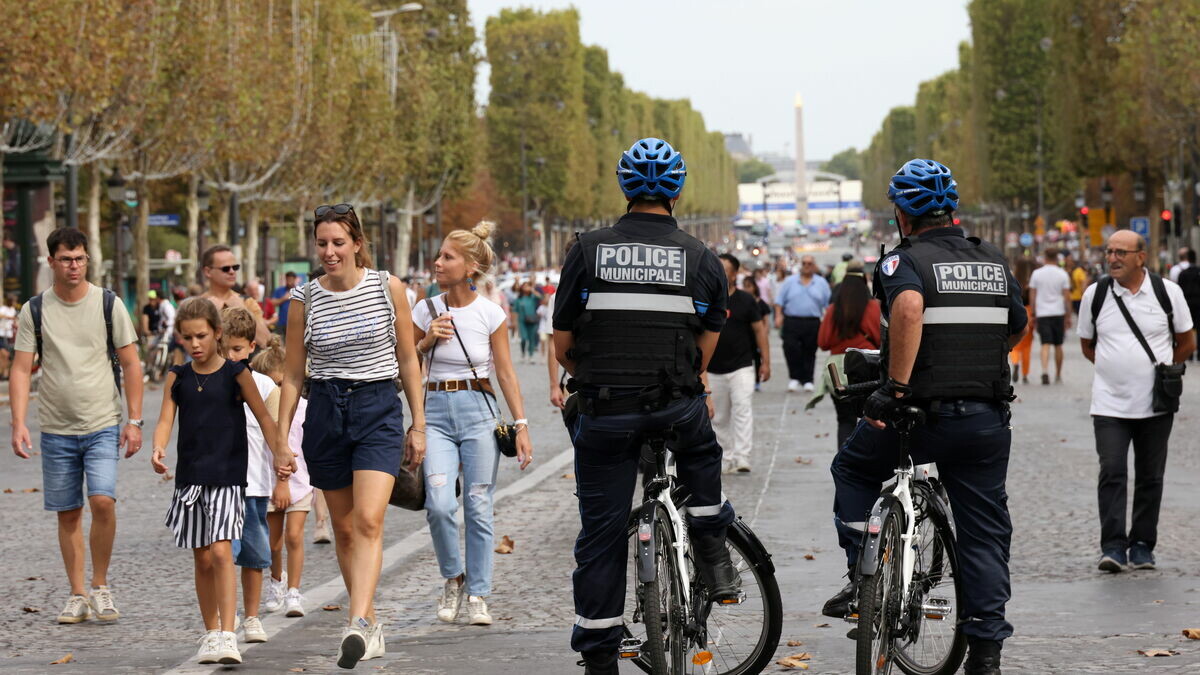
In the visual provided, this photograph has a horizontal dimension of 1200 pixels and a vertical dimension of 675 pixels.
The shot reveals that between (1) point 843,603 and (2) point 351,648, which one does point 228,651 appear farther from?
(1) point 843,603

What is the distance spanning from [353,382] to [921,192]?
214 centimetres

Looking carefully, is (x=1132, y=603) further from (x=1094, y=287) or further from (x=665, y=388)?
(x=665, y=388)

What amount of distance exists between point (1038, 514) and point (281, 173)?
157ft

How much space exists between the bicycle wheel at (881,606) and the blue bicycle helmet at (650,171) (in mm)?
1237

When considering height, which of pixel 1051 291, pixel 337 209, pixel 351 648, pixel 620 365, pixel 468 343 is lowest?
pixel 351 648

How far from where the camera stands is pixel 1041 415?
20.5 metres

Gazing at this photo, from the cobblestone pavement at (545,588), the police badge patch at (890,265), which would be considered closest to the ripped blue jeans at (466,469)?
the cobblestone pavement at (545,588)

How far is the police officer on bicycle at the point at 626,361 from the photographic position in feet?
20.4

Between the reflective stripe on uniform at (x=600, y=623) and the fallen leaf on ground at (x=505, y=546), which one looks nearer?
the reflective stripe on uniform at (x=600, y=623)

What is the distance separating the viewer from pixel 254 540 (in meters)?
8.31

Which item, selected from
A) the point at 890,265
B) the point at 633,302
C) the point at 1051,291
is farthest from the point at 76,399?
the point at 1051,291

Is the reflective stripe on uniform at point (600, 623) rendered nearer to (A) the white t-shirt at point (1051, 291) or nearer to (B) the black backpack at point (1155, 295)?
(B) the black backpack at point (1155, 295)

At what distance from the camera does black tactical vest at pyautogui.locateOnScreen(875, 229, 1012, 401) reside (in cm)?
650

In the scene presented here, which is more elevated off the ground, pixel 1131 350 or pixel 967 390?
pixel 967 390
